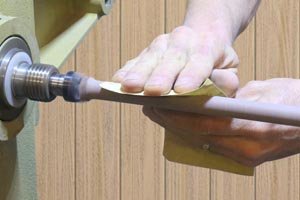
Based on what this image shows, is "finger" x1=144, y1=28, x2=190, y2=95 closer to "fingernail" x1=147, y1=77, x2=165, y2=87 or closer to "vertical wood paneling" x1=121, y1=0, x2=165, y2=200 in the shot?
"fingernail" x1=147, y1=77, x2=165, y2=87

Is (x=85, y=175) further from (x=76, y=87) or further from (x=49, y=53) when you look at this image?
(x=76, y=87)

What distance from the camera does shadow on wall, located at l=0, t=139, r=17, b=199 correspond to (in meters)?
0.48

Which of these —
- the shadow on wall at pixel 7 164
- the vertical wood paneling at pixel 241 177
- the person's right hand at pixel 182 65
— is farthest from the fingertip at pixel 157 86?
the vertical wood paneling at pixel 241 177

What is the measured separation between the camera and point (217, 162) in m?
0.52

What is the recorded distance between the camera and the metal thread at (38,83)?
1.48 ft

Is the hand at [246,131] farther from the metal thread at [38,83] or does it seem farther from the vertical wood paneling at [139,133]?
the vertical wood paneling at [139,133]

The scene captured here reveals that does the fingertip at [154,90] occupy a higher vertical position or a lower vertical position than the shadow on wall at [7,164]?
higher

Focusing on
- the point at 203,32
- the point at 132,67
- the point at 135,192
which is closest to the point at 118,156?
the point at 135,192

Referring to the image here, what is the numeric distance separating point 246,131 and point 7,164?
204 millimetres

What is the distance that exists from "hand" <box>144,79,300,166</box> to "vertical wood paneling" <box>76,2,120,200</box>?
65 centimetres

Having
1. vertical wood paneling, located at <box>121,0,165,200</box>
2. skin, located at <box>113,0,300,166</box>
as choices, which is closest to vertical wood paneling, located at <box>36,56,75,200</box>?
vertical wood paneling, located at <box>121,0,165,200</box>

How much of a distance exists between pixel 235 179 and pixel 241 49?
9.7 inches

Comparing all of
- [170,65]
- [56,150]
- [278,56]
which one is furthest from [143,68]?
[56,150]

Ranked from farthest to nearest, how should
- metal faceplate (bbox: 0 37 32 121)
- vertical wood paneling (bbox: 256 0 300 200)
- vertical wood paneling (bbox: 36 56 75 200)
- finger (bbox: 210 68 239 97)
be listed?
vertical wood paneling (bbox: 36 56 75 200) < vertical wood paneling (bbox: 256 0 300 200) < finger (bbox: 210 68 239 97) < metal faceplate (bbox: 0 37 32 121)
